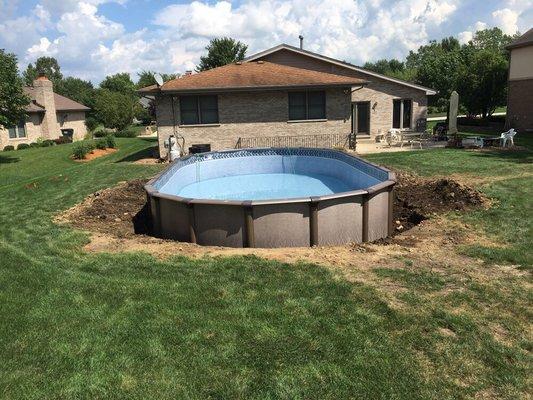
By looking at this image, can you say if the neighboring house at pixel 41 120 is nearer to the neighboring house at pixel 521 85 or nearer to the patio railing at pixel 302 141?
the patio railing at pixel 302 141

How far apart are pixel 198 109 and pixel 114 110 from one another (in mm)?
33828

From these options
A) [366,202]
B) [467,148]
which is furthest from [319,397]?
[467,148]

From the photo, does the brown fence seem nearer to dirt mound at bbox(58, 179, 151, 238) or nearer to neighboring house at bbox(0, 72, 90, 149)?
dirt mound at bbox(58, 179, 151, 238)

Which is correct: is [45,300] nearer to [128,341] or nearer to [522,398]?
[128,341]

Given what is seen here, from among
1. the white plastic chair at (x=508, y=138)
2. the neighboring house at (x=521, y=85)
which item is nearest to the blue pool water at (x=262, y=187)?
the white plastic chair at (x=508, y=138)

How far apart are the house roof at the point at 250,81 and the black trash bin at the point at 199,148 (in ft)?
9.23

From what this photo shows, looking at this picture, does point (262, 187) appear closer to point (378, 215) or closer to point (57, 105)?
point (378, 215)

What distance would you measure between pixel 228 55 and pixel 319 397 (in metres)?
60.9

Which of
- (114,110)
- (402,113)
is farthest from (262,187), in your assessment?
(114,110)

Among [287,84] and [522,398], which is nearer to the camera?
[522,398]

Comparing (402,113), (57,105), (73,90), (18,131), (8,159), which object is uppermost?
(73,90)

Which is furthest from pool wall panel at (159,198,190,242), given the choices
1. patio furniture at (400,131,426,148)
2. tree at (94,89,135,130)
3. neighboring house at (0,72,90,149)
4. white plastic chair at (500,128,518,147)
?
tree at (94,89,135,130)

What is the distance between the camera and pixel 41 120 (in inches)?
1763

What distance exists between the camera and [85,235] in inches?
380
